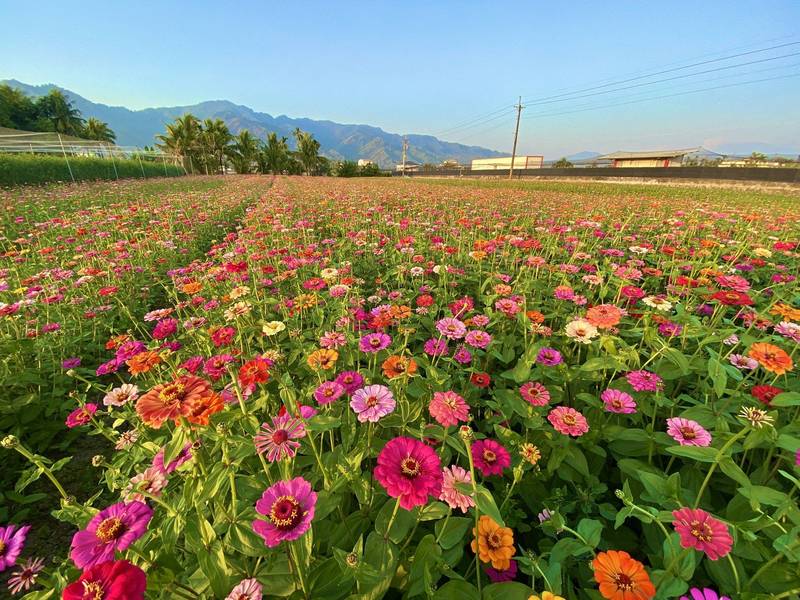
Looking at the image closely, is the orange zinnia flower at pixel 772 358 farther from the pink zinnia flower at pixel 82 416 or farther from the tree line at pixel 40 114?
the tree line at pixel 40 114

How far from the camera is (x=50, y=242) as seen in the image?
187 inches

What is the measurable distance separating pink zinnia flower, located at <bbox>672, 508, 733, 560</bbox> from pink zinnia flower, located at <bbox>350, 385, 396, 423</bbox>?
2.75ft

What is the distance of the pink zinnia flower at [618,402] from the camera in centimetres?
149

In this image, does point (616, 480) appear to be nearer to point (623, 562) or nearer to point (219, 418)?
point (623, 562)

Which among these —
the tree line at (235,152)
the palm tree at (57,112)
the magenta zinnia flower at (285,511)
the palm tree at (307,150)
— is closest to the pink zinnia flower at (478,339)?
the magenta zinnia flower at (285,511)

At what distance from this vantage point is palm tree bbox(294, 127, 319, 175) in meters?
47.8

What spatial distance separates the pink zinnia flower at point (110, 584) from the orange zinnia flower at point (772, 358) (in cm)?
209

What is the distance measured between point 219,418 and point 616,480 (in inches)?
68.8

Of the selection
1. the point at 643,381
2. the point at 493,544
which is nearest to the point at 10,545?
the point at 493,544

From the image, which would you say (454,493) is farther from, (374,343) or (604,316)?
(604,316)

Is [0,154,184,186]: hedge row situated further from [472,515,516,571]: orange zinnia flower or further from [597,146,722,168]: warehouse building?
[597,146,722,168]: warehouse building

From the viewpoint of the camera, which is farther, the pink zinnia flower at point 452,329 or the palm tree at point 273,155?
the palm tree at point 273,155

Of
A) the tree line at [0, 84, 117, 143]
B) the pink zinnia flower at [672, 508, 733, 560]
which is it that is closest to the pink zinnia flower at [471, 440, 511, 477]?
the pink zinnia flower at [672, 508, 733, 560]

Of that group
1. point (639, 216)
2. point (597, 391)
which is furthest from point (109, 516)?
point (639, 216)
